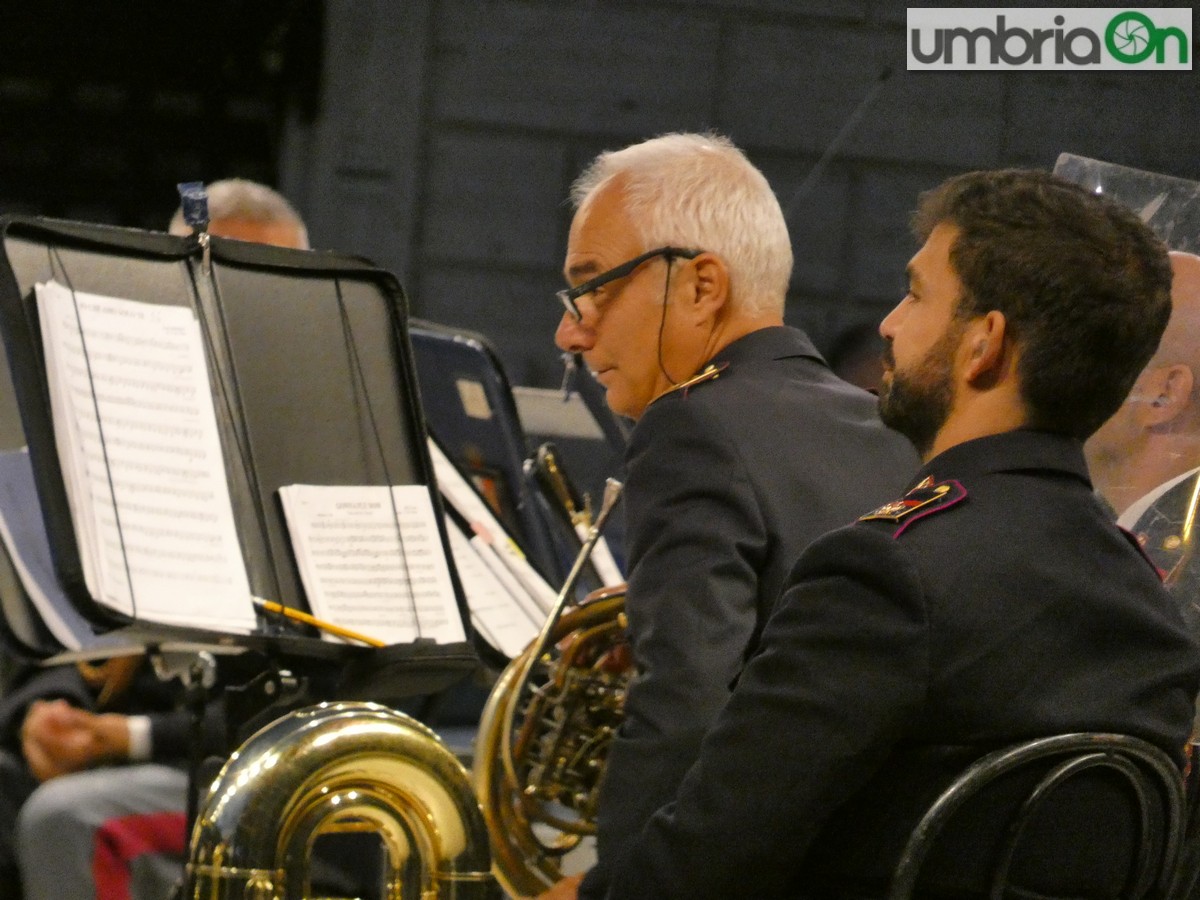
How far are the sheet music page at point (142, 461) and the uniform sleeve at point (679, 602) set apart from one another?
402 millimetres

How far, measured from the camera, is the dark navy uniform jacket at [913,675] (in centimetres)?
113

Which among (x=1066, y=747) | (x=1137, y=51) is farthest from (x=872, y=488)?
(x=1137, y=51)

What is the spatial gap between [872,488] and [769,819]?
681 millimetres

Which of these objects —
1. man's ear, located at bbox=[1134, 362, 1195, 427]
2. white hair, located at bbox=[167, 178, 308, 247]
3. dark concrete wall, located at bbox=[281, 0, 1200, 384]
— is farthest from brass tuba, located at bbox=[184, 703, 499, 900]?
dark concrete wall, located at bbox=[281, 0, 1200, 384]

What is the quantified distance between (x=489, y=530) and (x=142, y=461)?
2.34 feet

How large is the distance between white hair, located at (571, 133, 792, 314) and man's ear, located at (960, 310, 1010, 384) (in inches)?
26.9

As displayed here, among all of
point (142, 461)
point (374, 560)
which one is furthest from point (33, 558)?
point (374, 560)

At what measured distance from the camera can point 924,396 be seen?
129 centimetres

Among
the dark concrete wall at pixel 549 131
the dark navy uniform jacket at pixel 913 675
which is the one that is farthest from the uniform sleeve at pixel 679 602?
the dark concrete wall at pixel 549 131

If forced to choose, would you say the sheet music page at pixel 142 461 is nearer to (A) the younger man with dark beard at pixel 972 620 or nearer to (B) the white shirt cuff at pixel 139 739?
(A) the younger man with dark beard at pixel 972 620

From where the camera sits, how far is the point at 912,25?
4090 millimetres

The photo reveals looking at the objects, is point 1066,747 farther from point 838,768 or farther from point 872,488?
point 872,488

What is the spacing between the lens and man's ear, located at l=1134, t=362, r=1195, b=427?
1773 mm

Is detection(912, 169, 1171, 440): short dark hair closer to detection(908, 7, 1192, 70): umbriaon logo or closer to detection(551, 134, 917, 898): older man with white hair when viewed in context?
detection(551, 134, 917, 898): older man with white hair
